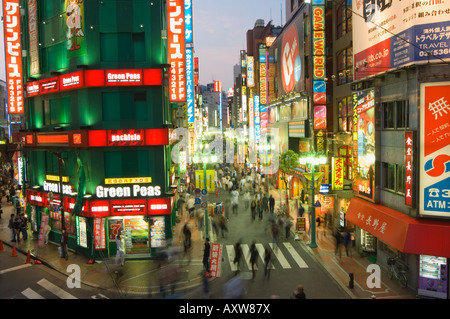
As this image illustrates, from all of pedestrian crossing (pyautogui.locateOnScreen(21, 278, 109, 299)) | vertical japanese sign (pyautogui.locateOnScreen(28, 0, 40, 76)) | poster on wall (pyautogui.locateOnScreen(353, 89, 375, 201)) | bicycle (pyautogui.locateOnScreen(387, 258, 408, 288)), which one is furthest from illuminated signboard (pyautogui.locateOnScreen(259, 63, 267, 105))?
pedestrian crossing (pyautogui.locateOnScreen(21, 278, 109, 299))

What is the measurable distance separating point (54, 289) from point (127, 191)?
644 centimetres

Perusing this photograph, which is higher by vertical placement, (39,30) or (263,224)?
(39,30)

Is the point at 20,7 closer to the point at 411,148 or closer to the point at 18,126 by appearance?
the point at 18,126

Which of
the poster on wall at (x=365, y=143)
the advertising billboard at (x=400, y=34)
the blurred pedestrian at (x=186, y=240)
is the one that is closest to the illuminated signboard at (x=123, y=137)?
the blurred pedestrian at (x=186, y=240)

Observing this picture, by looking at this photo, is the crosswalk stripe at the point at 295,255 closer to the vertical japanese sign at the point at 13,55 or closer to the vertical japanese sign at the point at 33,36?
the vertical japanese sign at the point at 33,36

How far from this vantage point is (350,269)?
2012cm

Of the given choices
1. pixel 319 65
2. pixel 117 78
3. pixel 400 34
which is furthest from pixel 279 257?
pixel 319 65

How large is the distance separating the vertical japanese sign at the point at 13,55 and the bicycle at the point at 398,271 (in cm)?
2445

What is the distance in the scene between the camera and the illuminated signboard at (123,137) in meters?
22.2

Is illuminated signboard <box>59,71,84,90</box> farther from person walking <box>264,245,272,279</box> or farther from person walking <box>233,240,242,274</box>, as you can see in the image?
person walking <box>264,245,272,279</box>

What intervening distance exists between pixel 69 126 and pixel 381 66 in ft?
57.6

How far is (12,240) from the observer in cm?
2667

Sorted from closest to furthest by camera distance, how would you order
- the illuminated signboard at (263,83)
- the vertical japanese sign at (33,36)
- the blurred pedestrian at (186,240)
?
the blurred pedestrian at (186,240)
the vertical japanese sign at (33,36)
the illuminated signboard at (263,83)

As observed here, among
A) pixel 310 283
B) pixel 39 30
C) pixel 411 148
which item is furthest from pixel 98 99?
A: pixel 411 148
